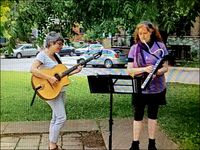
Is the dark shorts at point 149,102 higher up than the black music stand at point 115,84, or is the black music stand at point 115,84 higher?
the black music stand at point 115,84

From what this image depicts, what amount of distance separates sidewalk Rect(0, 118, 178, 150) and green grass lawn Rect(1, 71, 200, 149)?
394 mm

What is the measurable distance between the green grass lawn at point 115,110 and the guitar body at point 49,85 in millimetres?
1919

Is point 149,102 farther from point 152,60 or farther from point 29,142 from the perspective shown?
point 29,142

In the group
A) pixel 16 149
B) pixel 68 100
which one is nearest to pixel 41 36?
pixel 16 149

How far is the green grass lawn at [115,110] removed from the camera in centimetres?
734

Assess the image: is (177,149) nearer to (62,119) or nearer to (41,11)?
(62,119)

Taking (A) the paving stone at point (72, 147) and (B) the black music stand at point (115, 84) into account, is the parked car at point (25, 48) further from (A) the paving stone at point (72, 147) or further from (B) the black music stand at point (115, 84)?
(A) the paving stone at point (72, 147)

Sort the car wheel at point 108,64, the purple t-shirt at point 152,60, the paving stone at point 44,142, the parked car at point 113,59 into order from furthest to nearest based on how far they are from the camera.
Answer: the car wheel at point 108,64
the parked car at point 113,59
the paving stone at point 44,142
the purple t-shirt at point 152,60

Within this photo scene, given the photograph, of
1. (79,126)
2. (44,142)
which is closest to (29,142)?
(44,142)

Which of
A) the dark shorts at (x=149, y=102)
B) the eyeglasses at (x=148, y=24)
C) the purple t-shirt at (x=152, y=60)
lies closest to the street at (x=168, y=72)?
the dark shorts at (x=149, y=102)

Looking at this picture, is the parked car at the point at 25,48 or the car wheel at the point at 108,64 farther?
the car wheel at the point at 108,64

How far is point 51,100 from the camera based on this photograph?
221 inches

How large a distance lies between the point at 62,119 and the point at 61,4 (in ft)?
6.73

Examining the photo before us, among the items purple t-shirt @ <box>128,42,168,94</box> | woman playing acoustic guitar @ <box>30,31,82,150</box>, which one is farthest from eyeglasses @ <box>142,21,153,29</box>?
woman playing acoustic guitar @ <box>30,31,82,150</box>
